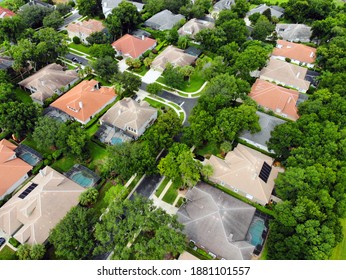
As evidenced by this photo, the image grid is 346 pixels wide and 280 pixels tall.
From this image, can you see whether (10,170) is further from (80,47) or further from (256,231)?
(80,47)

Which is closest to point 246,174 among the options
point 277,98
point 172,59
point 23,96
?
point 277,98

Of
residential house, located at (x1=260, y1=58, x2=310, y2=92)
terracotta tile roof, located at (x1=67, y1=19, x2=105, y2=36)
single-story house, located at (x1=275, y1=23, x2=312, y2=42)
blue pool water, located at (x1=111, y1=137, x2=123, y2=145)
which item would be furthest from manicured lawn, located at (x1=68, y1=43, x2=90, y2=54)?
single-story house, located at (x1=275, y1=23, x2=312, y2=42)

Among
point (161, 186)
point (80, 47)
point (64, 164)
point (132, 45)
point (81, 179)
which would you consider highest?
point (132, 45)

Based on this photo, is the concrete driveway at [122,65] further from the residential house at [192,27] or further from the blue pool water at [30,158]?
the blue pool water at [30,158]

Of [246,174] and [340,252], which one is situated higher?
[246,174]

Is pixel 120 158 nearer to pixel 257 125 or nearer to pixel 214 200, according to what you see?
pixel 214 200
